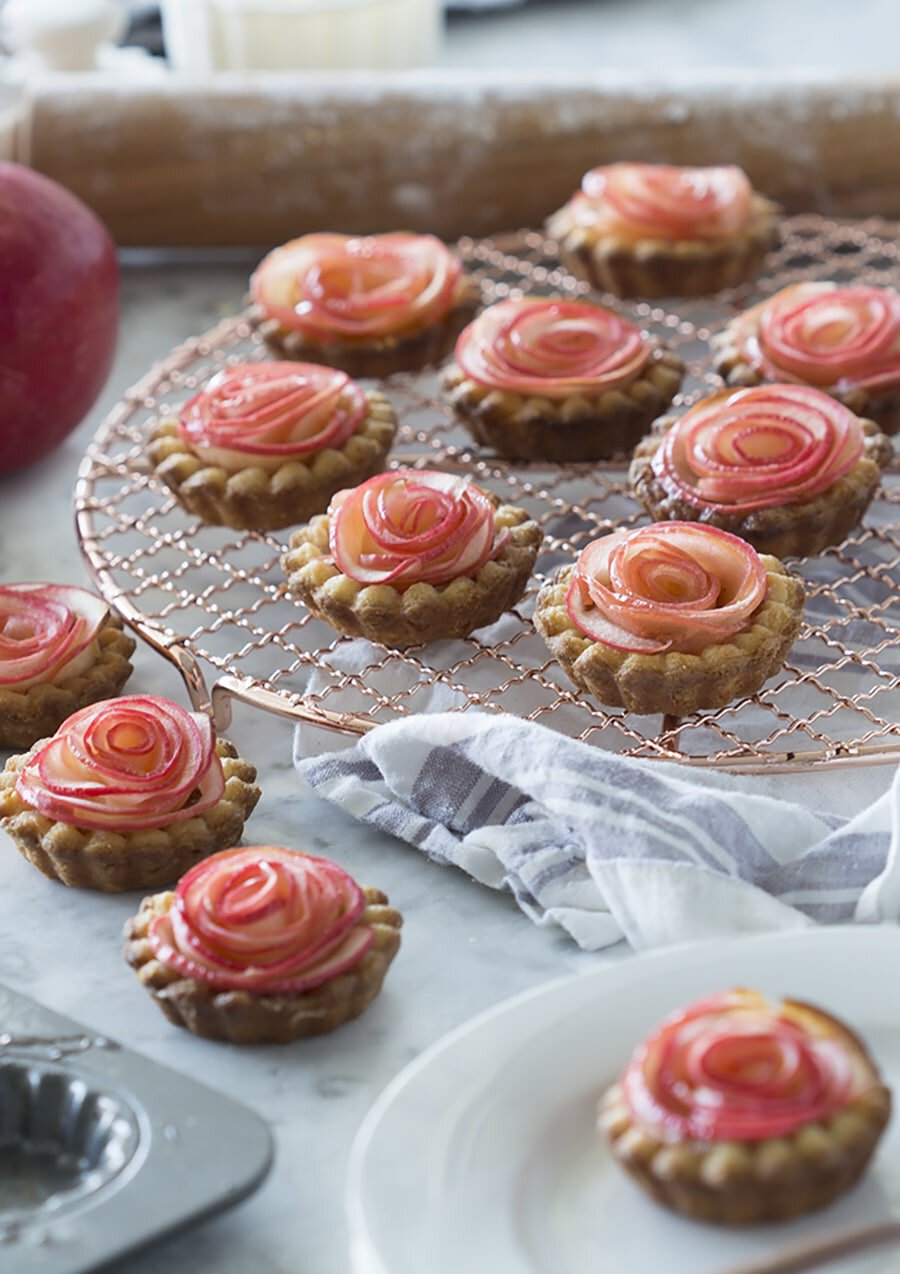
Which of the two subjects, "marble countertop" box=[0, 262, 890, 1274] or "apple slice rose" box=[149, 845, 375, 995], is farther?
"apple slice rose" box=[149, 845, 375, 995]

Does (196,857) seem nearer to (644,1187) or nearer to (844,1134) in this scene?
(644,1187)

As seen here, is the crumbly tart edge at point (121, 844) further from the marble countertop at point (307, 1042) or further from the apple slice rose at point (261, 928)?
the apple slice rose at point (261, 928)

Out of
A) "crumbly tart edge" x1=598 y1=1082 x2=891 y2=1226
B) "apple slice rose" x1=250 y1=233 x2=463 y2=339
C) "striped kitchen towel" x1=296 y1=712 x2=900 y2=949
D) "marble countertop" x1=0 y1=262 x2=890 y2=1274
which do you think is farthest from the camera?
"apple slice rose" x1=250 y1=233 x2=463 y2=339

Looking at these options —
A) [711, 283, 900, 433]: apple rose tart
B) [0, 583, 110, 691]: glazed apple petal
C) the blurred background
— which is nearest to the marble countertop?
[0, 583, 110, 691]: glazed apple petal

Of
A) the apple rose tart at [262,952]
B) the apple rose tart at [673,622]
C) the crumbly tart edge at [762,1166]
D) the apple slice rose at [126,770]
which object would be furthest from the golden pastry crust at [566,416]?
the crumbly tart edge at [762,1166]

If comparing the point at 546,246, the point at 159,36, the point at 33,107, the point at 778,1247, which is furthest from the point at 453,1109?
the point at 159,36

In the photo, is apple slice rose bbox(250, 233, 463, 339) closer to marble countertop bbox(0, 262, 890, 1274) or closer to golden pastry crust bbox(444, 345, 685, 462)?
golden pastry crust bbox(444, 345, 685, 462)
